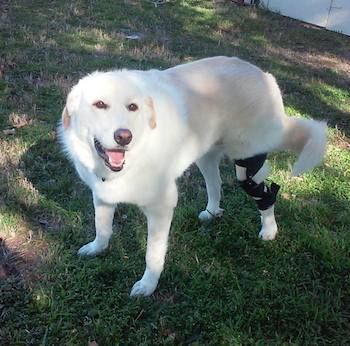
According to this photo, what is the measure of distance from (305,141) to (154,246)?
1.17m

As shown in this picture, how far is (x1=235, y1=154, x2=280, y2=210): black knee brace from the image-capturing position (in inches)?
128

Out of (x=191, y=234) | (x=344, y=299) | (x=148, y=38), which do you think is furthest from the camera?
(x=148, y=38)

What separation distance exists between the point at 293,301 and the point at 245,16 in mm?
7458

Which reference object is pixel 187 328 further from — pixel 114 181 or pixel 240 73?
pixel 240 73

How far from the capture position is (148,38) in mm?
7754

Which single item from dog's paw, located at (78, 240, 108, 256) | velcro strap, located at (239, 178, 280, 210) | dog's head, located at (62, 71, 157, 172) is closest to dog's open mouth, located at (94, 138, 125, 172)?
dog's head, located at (62, 71, 157, 172)

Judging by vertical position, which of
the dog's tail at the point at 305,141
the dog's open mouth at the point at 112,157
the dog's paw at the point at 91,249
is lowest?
the dog's paw at the point at 91,249

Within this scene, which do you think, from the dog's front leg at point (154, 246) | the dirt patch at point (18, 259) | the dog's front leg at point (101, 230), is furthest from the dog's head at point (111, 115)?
the dirt patch at point (18, 259)

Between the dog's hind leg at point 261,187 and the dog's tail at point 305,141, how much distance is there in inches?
8.1

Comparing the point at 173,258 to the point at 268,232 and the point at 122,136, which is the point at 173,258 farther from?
the point at 122,136

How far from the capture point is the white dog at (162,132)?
2.48 meters

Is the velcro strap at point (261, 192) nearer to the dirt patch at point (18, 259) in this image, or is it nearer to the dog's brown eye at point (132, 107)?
the dog's brown eye at point (132, 107)

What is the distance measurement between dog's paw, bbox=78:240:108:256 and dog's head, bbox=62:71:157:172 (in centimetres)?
87

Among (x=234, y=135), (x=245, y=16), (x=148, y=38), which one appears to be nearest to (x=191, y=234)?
(x=234, y=135)
